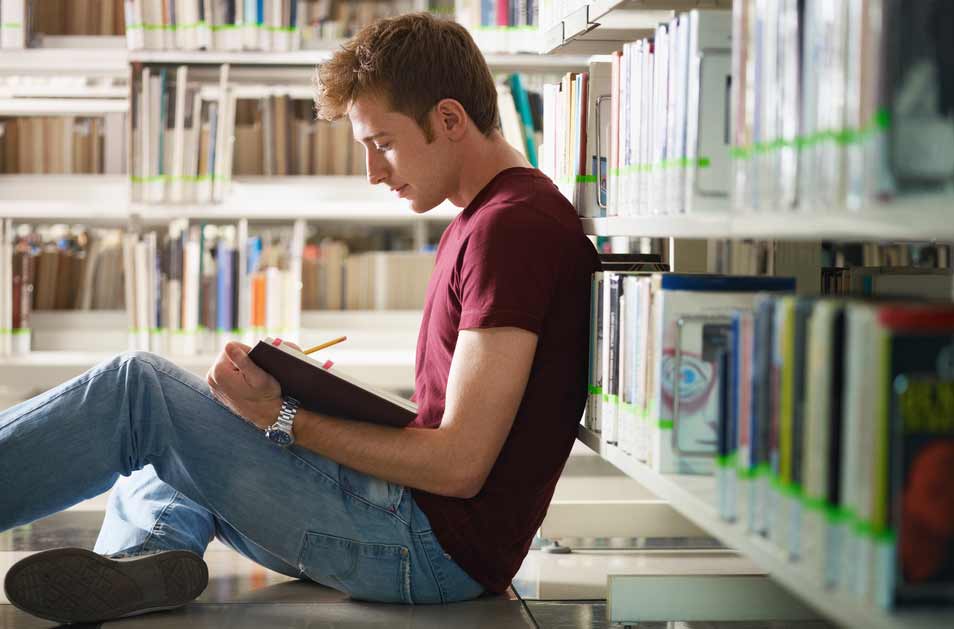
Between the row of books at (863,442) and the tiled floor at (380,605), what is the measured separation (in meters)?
0.82

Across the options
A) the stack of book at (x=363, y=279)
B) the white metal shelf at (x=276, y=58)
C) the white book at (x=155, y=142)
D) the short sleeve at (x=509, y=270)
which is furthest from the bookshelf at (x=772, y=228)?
the stack of book at (x=363, y=279)

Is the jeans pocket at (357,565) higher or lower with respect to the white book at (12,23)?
lower

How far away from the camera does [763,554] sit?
1.12m

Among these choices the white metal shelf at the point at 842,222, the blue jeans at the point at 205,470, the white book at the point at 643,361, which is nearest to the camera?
the white metal shelf at the point at 842,222

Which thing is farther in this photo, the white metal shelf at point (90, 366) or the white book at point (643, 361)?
the white metal shelf at point (90, 366)

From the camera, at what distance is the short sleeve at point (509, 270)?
161 cm

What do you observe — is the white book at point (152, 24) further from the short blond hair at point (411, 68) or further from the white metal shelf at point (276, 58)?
the short blond hair at point (411, 68)

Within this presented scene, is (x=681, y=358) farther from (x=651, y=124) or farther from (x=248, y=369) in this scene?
(x=248, y=369)

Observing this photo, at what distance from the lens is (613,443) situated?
1678mm

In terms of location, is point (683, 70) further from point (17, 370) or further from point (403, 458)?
point (17, 370)

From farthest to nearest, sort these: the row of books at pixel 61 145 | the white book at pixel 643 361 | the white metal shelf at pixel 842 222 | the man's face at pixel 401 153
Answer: the row of books at pixel 61 145, the man's face at pixel 401 153, the white book at pixel 643 361, the white metal shelf at pixel 842 222

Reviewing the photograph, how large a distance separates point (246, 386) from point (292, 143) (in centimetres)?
209

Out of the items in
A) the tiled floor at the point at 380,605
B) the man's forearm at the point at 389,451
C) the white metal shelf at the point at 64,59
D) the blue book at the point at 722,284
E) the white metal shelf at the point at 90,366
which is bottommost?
the tiled floor at the point at 380,605

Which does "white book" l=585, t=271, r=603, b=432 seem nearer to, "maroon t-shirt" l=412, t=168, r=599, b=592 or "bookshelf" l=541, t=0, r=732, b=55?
"maroon t-shirt" l=412, t=168, r=599, b=592
